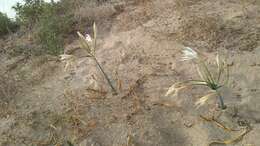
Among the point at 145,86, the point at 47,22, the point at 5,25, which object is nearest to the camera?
the point at 145,86

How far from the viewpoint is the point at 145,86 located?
145 inches

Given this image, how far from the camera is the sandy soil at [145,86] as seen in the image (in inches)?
126

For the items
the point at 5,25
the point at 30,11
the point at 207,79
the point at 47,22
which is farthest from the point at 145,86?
the point at 5,25

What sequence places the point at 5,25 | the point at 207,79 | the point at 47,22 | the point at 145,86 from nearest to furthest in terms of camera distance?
the point at 207,79, the point at 145,86, the point at 47,22, the point at 5,25

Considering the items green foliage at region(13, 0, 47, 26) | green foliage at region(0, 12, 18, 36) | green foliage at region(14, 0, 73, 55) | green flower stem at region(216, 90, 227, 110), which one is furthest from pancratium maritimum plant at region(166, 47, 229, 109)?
green foliage at region(0, 12, 18, 36)

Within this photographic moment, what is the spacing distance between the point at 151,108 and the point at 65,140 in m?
0.80

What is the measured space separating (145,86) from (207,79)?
0.75 meters

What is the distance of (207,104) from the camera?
330 cm

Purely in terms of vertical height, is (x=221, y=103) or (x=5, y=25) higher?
(x=5, y=25)

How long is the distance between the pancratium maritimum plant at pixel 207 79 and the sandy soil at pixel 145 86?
0.07 metres

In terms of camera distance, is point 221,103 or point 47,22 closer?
point 221,103

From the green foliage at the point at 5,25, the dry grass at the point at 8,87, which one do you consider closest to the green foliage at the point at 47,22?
the green foliage at the point at 5,25

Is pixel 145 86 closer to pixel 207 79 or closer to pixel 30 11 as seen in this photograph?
pixel 207 79

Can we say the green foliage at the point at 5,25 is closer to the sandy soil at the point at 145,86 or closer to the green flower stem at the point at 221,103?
the sandy soil at the point at 145,86
